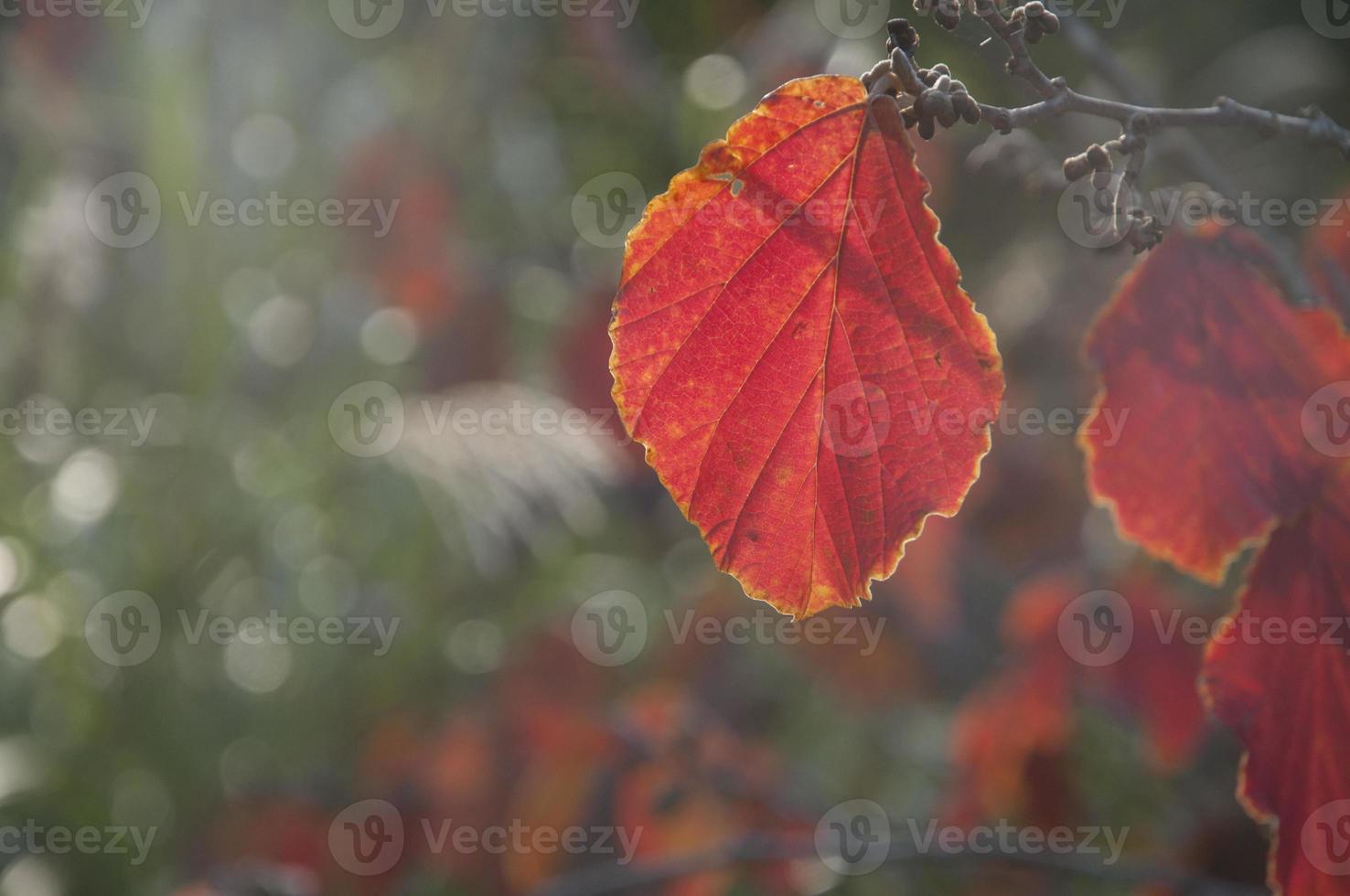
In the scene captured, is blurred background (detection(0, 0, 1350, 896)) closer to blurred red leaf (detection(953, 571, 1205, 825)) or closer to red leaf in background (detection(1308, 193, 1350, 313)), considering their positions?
blurred red leaf (detection(953, 571, 1205, 825))

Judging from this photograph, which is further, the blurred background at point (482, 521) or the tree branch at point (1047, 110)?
the blurred background at point (482, 521)

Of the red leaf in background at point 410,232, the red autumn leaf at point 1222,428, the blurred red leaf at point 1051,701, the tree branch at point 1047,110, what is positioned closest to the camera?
the tree branch at point 1047,110

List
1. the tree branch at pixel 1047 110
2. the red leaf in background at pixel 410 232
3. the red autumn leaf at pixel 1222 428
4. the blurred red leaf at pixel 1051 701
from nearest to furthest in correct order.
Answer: the tree branch at pixel 1047 110
the red autumn leaf at pixel 1222 428
the blurred red leaf at pixel 1051 701
the red leaf in background at pixel 410 232

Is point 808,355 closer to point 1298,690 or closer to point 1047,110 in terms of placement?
point 1047,110

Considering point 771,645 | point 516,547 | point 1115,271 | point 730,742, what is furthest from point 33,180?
point 1115,271

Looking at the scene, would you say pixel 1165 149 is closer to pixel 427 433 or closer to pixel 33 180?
pixel 427 433

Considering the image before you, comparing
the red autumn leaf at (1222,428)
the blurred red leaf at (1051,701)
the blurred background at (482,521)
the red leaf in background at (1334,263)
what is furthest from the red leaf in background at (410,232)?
the red autumn leaf at (1222,428)

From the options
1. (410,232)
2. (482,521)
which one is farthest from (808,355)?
(410,232)

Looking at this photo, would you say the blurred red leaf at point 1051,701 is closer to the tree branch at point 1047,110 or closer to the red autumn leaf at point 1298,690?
the red autumn leaf at point 1298,690

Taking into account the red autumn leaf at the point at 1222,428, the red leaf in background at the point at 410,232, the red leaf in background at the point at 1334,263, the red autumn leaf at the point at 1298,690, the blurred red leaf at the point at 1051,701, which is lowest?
the blurred red leaf at the point at 1051,701
